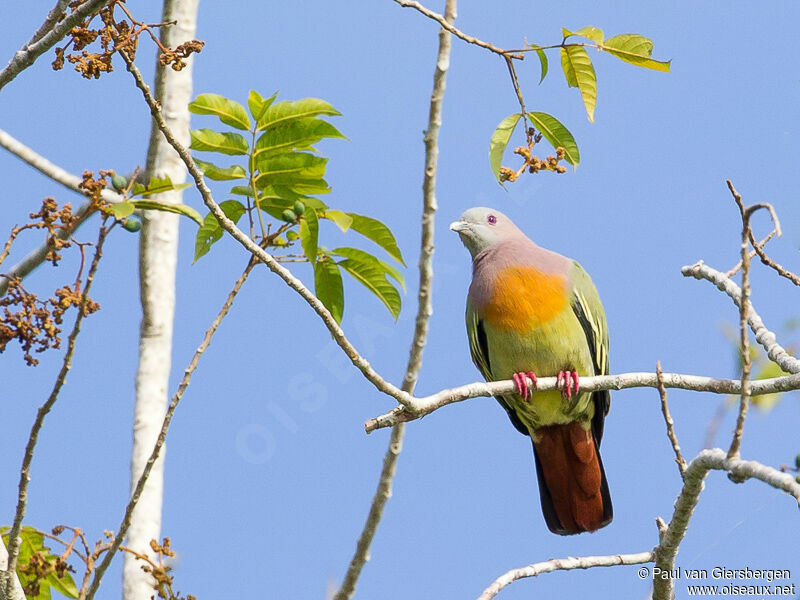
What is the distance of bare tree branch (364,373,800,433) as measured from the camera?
302cm

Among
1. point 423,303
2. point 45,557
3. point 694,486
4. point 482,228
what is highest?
point 482,228

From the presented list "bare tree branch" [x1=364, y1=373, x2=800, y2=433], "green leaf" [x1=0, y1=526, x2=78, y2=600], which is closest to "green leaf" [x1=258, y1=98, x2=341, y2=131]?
"bare tree branch" [x1=364, y1=373, x2=800, y2=433]

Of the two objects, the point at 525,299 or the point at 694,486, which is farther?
the point at 525,299

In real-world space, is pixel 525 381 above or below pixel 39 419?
above

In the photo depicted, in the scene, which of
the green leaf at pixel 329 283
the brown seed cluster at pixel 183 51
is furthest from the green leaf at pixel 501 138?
the brown seed cluster at pixel 183 51

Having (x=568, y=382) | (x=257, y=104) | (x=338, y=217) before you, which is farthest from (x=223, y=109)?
(x=568, y=382)

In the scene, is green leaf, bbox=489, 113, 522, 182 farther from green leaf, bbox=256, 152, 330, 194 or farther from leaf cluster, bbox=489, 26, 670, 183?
green leaf, bbox=256, 152, 330, 194

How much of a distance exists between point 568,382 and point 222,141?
1.78 metres

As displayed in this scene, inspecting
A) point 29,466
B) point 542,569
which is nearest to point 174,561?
point 29,466

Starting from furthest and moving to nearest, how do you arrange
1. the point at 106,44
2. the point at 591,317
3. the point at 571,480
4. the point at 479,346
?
the point at 571,480 → the point at 479,346 → the point at 591,317 → the point at 106,44

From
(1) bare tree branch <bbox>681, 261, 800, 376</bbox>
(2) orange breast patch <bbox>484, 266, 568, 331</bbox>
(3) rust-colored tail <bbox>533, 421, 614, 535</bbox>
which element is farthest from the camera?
(3) rust-colored tail <bbox>533, 421, 614, 535</bbox>

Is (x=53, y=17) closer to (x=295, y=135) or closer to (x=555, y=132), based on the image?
(x=295, y=135)

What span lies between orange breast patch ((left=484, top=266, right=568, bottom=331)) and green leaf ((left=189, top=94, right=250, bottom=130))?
5.71ft

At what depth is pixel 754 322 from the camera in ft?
12.2
